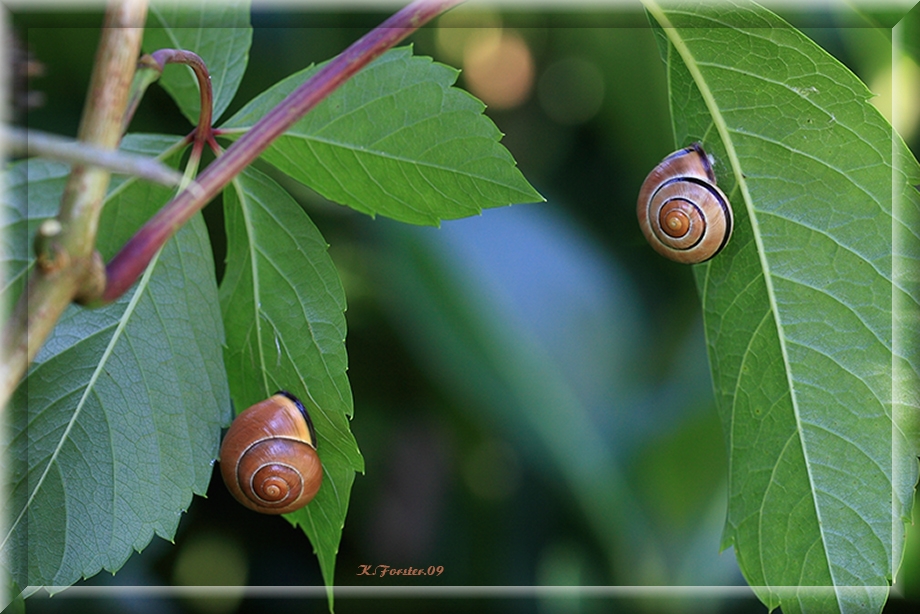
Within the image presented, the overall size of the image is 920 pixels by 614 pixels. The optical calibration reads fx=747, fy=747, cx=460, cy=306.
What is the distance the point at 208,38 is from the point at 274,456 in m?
0.39

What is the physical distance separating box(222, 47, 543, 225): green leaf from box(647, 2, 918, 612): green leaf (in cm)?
19

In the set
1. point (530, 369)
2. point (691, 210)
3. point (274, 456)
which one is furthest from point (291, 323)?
point (530, 369)

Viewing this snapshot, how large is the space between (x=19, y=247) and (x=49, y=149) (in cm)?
38

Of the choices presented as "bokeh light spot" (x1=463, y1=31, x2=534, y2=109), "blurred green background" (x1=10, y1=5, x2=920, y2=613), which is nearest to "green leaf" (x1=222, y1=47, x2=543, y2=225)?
"blurred green background" (x1=10, y1=5, x2=920, y2=613)

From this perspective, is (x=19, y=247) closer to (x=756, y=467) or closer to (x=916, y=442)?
(x=756, y=467)

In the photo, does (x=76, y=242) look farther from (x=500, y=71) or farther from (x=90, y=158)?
(x=500, y=71)

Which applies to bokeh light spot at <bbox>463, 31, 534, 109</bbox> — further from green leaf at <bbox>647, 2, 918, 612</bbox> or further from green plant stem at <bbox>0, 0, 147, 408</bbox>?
green plant stem at <bbox>0, 0, 147, 408</bbox>

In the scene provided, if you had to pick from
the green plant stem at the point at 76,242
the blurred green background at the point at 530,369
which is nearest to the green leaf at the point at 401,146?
the green plant stem at the point at 76,242

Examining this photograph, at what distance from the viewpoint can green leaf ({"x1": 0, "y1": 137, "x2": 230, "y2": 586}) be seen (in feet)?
2.02

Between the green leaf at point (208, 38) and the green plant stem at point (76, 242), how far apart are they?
1.06 ft

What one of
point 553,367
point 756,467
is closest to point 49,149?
point 756,467

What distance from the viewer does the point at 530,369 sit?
1.17 m

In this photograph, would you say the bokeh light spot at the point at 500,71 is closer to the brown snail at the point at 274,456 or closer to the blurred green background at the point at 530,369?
the blurred green background at the point at 530,369

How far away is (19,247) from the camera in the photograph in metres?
0.59
